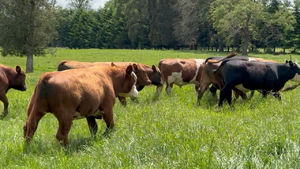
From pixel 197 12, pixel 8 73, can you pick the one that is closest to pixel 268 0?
pixel 197 12

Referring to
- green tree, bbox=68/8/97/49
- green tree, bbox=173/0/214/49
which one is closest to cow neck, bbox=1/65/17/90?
green tree, bbox=173/0/214/49

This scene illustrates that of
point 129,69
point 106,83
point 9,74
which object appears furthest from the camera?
point 9,74

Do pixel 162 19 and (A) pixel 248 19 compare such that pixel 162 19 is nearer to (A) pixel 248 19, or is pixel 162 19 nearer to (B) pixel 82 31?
(A) pixel 248 19

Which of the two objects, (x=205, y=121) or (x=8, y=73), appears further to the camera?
(x=8, y=73)

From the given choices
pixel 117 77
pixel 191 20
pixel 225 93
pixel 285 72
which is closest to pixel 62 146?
pixel 117 77

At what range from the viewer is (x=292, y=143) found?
446 cm

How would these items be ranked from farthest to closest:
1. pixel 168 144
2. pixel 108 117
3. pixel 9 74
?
1. pixel 9 74
2. pixel 108 117
3. pixel 168 144

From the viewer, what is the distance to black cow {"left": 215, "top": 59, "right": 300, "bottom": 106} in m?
9.39

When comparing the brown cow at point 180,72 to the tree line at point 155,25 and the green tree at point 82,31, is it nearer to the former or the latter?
the tree line at point 155,25

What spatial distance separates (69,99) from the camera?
17.8ft

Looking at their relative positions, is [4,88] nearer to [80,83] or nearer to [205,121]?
[80,83]

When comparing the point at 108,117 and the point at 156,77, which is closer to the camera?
the point at 108,117

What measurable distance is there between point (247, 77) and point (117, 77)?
159 inches

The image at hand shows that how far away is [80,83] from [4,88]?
5223mm
